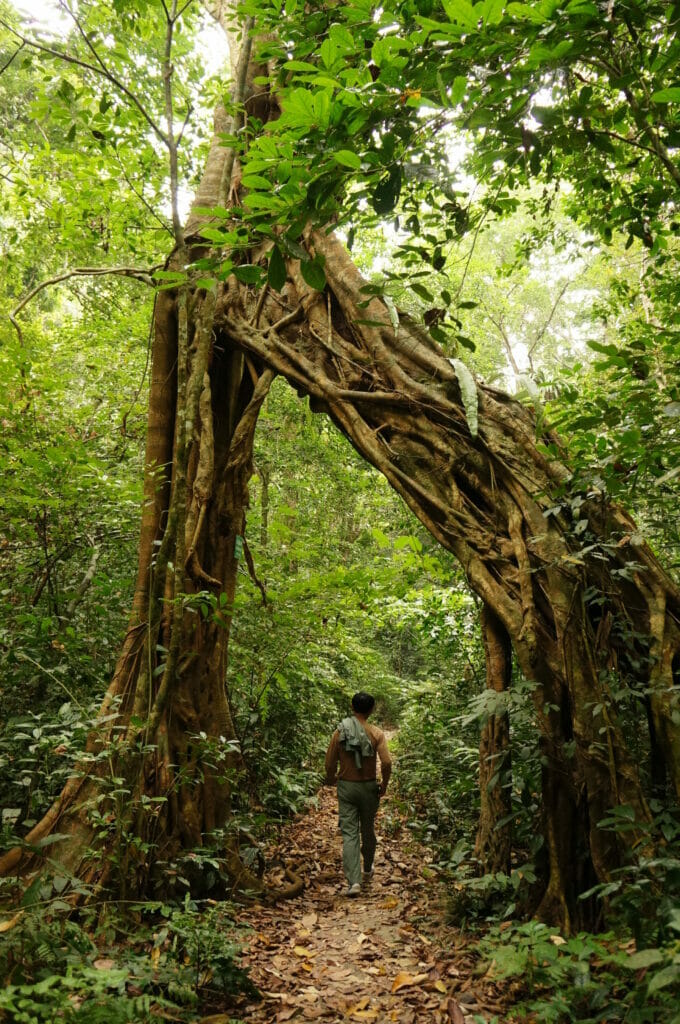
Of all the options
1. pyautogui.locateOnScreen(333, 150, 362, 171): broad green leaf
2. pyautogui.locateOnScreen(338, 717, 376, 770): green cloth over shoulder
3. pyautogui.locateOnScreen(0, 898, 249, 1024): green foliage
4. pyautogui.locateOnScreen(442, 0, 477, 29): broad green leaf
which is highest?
pyautogui.locateOnScreen(442, 0, 477, 29): broad green leaf

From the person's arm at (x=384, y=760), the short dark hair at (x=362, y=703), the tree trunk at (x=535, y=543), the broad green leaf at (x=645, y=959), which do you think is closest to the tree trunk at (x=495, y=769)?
the tree trunk at (x=535, y=543)

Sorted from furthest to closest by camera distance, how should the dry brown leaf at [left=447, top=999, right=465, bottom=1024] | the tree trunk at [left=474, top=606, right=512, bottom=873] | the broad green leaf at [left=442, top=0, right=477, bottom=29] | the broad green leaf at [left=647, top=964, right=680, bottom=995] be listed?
1. the tree trunk at [left=474, top=606, right=512, bottom=873]
2. the dry brown leaf at [left=447, top=999, right=465, bottom=1024]
3. the broad green leaf at [left=442, top=0, right=477, bottom=29]
4. the broad green leaf at [left=647, top=964, right=680, bottom=995]

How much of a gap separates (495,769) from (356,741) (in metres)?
1.52

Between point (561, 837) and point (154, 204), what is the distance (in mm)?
6827

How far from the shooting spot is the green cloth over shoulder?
475cm

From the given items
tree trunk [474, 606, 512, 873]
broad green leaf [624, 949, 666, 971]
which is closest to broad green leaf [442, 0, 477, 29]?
broad green leaf [624, 949, 666, 971]

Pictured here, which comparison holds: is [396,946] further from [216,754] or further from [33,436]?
[33,436]

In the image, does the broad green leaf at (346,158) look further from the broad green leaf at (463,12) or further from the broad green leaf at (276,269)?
the broad green leaf at (463,12)

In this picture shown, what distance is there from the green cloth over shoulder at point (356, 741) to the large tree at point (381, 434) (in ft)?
2.87

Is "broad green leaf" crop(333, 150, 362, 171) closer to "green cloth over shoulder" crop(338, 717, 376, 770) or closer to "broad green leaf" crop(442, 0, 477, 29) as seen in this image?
"broad green leaf" crop(442, 0, 477, 29)

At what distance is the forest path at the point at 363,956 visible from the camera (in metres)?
2.73

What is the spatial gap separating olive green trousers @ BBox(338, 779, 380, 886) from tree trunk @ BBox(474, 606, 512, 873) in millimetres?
1255

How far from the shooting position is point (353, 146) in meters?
2.18

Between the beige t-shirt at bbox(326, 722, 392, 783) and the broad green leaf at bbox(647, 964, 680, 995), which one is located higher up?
the beige t-shirt at bbox(326, 722, 392, 783)
